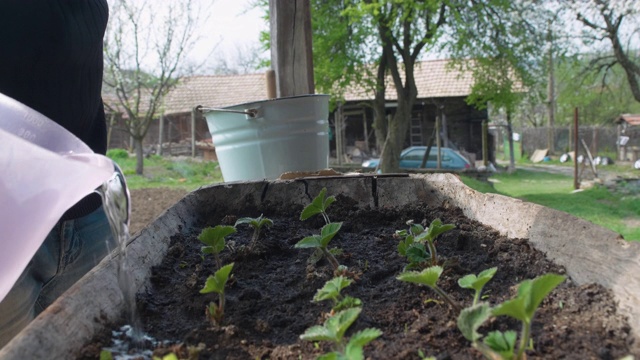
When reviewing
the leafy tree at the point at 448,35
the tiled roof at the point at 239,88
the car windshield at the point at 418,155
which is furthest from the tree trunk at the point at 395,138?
the tiled roof at the point at 239,88

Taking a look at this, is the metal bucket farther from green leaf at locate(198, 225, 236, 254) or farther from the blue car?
the blue car

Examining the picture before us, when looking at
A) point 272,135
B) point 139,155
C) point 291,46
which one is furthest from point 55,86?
point 139,155

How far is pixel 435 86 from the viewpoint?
1955cm

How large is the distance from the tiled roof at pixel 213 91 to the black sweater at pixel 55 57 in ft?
66.4

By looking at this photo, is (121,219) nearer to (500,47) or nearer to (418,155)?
(500,47)

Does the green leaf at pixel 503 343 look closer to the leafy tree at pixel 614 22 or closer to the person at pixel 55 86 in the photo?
the person at pixel 55 86

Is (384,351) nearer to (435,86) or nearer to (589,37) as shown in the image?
(589,37)

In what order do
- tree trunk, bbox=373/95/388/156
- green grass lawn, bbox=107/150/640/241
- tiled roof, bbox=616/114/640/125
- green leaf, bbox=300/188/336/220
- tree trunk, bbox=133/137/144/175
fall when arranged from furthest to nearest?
tiled roof, bbox=616/114/640/125, tree trunk, bbox=133/137/144/175, tree trunk, bbox=373/95/388/156, green grass lawn, bbox=107/150/640/241, green leaf, bbox=300/188/336/220

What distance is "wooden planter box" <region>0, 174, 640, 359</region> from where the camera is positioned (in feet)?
2.48

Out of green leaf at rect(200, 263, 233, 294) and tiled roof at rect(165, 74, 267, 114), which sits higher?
tiled roof at rect(165, 74, 267, 114)

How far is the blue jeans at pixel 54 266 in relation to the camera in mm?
1450

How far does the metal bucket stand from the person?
803 mm

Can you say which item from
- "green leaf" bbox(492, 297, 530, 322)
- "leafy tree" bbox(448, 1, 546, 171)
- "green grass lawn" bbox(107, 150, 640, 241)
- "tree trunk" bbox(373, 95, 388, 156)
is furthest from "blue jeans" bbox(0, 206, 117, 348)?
"tree trunk" bbox(373, 95, 388, 156)

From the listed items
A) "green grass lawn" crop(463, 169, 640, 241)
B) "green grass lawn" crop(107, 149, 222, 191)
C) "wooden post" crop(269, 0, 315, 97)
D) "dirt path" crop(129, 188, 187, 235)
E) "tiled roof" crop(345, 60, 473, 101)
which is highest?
"tiled roof" crop(345, 60, 473, 101)
